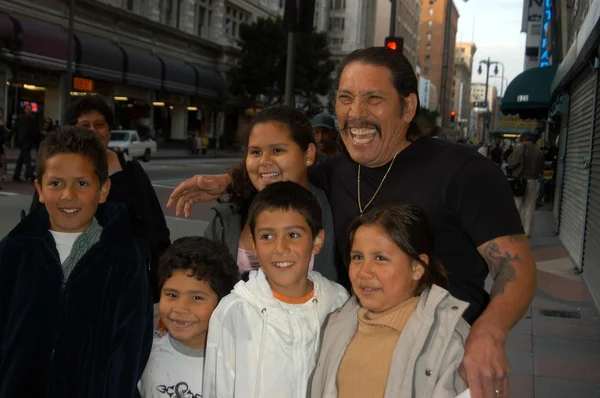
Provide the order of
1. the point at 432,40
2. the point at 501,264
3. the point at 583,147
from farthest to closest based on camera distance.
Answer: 1. the point at 432,40
2. the point at 583,147
3. the point at 501,264

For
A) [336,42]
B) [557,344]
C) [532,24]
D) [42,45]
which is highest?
[336,42]

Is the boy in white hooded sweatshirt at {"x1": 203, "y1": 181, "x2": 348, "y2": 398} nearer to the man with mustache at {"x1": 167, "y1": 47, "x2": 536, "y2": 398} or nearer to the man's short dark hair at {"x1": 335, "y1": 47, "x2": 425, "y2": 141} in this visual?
the man with mustache at {"x1": 167, "y1": 47, "x2": 536, "y2": 398}

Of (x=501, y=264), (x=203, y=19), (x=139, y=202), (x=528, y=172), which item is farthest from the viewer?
(x=203, y=19)

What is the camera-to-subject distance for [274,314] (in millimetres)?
2729

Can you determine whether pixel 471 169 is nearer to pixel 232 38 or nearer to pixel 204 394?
pixel 204 394

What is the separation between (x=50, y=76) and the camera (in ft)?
107

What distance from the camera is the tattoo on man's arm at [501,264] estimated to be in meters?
2.34

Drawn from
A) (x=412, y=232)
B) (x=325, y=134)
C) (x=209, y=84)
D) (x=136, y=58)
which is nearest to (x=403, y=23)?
(x=209, y=84)

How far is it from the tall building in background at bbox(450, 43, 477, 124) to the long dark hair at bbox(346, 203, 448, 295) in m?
154

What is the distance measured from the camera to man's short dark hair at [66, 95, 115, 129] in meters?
4.59

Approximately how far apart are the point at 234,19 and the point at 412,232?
2082 inches

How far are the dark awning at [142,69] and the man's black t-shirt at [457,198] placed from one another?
36361mm

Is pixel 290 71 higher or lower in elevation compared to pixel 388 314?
higher

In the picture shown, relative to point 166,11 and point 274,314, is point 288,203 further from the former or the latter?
point 166,11
